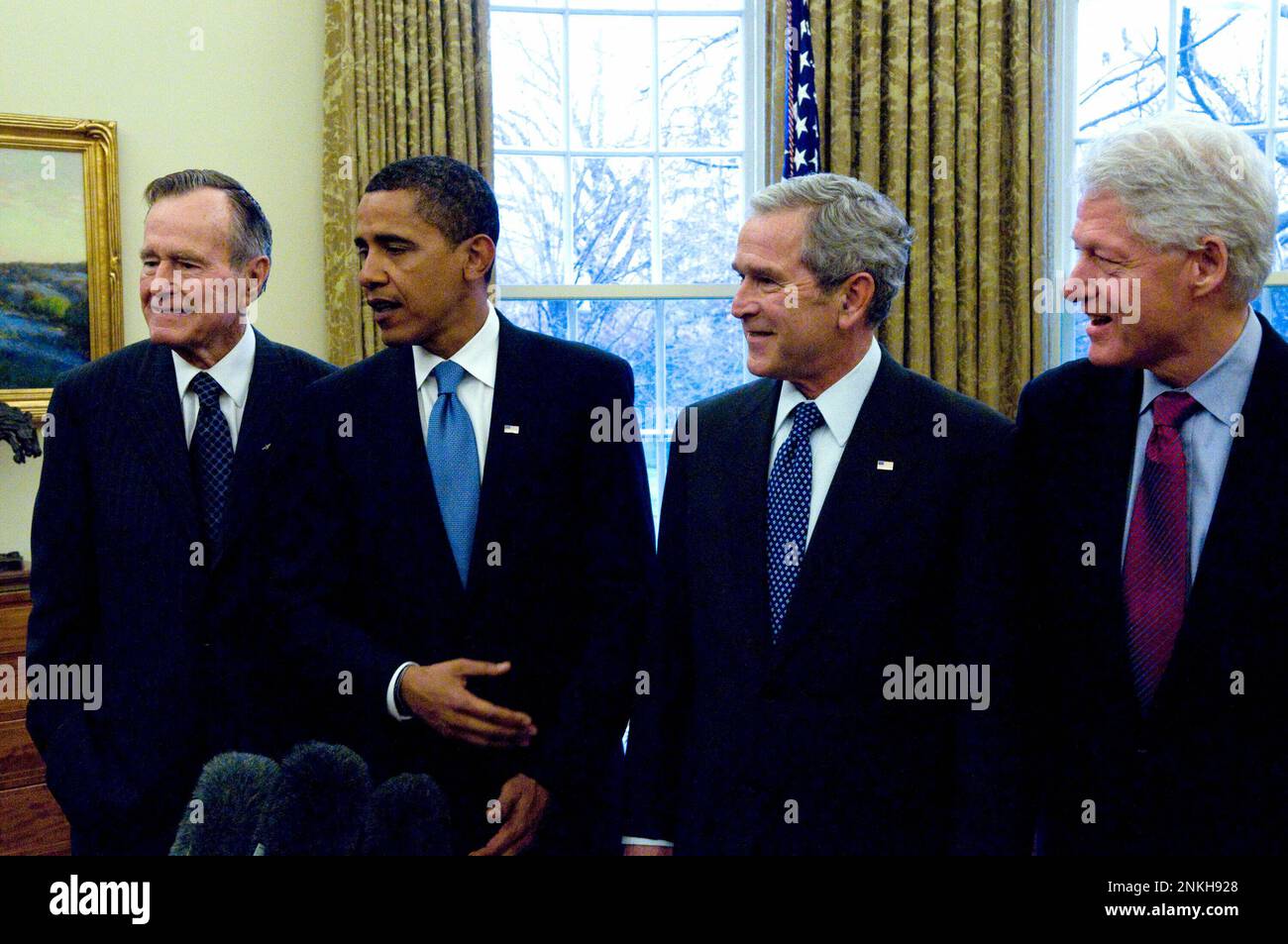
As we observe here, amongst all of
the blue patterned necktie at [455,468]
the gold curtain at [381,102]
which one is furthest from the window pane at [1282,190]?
the blue patterned necktie at [455,468]

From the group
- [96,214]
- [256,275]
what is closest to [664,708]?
[256,275]

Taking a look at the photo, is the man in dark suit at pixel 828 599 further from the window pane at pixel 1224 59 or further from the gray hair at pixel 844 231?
the window pane at pixel 1224 59

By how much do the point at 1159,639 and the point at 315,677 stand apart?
1368 mm

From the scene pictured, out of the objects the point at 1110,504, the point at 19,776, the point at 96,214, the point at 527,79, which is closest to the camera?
the point at 1110,504

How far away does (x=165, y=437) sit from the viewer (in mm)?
2209

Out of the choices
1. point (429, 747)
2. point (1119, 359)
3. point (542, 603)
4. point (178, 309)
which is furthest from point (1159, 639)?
point (178, 309)

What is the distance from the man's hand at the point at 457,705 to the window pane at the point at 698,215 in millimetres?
3842

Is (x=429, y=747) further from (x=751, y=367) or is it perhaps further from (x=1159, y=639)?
(x=1159, y=639)

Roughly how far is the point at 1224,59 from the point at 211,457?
202 inches

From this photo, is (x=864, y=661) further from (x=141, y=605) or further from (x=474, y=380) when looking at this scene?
(x=141, y=605)

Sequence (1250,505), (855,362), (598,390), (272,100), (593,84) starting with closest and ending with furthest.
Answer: (1250,505), (855,362), (598,390), (272,100), (593,84)

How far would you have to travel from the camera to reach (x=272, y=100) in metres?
5.11

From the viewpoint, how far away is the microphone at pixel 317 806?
1.20m

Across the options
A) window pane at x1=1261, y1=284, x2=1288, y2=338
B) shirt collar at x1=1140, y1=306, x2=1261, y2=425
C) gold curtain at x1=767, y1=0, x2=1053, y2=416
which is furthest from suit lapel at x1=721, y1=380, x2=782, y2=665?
window pane at x1=1261, y1=284, x2=1288, y2=338
